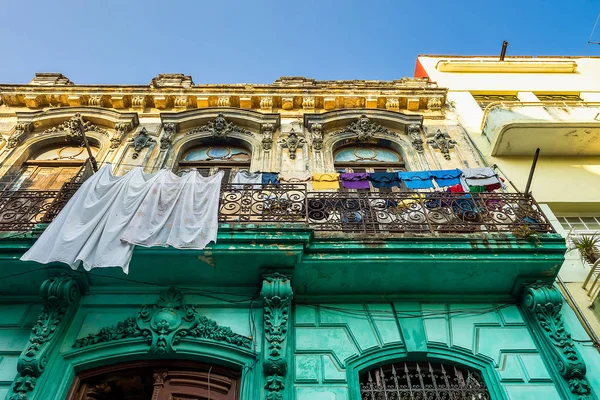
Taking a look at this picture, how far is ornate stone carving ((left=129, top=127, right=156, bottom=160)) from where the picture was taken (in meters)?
9.84

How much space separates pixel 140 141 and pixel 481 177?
785cm

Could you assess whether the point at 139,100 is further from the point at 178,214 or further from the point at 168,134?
the point at 178,214

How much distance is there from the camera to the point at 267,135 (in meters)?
10.4

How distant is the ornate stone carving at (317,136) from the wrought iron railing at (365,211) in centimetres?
318

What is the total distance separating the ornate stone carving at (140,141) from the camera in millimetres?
9836

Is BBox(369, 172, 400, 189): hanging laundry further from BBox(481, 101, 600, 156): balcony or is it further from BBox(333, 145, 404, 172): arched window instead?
BBox(481, 101, 600, 156): balcony

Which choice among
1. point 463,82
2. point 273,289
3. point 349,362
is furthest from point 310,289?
point 463,82

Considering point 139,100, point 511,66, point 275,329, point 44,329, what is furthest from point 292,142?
point 511,66

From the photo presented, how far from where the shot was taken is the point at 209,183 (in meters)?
6.85

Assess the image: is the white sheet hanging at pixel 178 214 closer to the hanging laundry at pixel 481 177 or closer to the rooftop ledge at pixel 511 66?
the hanging laundry at pixel 481 177

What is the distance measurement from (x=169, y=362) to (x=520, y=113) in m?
9.44

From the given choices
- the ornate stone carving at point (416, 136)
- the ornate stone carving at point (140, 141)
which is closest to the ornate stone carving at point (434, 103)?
the ornate stone carving at point (416, 136)

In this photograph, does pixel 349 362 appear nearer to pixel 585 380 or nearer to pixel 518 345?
pixel 518 345

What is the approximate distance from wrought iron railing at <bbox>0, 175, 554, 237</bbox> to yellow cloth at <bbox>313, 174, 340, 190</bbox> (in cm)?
135
